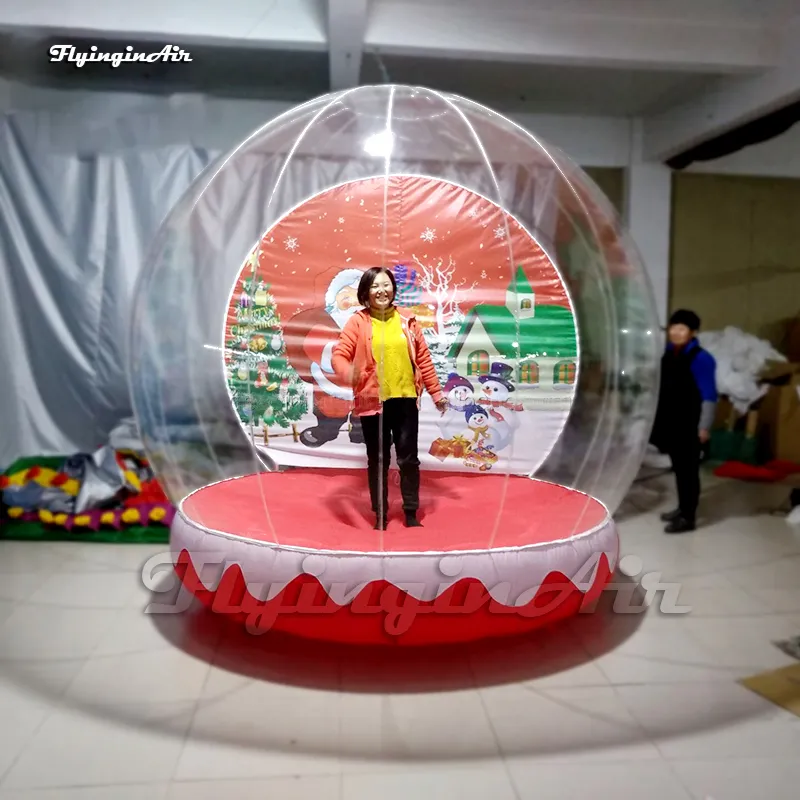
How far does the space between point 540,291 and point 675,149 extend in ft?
7.78

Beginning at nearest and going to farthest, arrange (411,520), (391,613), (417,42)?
(391,613)
(411,520)
(417,42)

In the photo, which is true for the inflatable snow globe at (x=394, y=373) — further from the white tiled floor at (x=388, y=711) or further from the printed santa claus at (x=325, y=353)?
the white tiled floor at (x=388, y=711)

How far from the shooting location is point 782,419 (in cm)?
513

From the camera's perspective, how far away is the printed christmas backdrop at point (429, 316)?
3.37m

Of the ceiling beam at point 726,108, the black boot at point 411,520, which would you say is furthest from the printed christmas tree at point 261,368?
the ceiling beam at point 726,108

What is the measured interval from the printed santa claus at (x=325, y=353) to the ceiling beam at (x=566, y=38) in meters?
1.31

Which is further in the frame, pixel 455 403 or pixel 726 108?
pixel 726 108

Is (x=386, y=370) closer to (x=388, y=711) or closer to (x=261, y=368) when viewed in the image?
(x=261, y=368)

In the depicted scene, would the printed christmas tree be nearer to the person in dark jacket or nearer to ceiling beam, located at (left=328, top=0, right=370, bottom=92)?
ceiling beam, located at (left=328, top=0, right=370, bottom=92)

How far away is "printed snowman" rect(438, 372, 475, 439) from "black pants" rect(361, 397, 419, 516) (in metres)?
0.73

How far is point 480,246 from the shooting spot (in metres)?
3.51

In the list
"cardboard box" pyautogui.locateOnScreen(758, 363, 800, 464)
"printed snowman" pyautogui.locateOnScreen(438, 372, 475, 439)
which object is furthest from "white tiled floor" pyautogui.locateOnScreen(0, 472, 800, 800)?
"cardboard box" pyautogui.locateOnScreen(758, 363, 800, 464)

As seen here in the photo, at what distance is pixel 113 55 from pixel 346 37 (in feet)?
4.44

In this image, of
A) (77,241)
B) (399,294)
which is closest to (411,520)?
(399,294)
